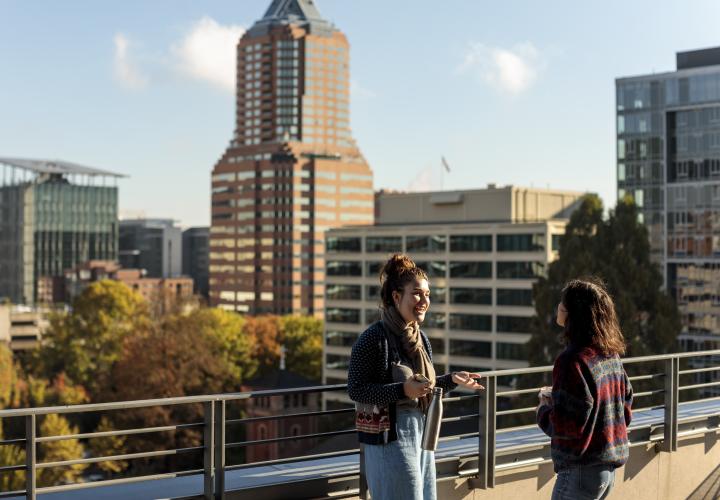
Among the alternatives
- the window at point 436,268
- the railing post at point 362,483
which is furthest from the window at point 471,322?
the railing post at point 362,483

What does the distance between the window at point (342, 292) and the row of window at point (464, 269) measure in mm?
1150

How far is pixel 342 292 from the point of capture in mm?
87875

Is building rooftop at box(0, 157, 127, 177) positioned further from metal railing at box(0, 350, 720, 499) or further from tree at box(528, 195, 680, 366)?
metal railing at box(0, 350, 720, 499)

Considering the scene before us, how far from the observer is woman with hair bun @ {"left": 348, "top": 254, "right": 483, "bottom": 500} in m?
4.75

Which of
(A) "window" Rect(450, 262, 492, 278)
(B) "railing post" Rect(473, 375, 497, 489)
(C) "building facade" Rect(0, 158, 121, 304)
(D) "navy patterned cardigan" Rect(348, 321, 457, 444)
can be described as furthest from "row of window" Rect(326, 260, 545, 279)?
(C) "building facade" Rect(0, 158, 121, 304)

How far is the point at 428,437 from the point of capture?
487cm

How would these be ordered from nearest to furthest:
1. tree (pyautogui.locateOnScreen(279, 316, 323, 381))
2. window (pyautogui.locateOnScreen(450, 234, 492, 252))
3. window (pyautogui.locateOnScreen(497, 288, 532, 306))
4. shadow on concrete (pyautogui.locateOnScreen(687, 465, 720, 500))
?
shadow on concrete (pyautogui.locateOnScreen(687, 465, 720, 500))
window (pyautogui.locateOnScreen(497, 288, 532, 306))
window (pyautogui.locateOnScreen(450, 234, 492, 252))
tree (pyautogui.locateOnScreen(279, 316, 323, 381))

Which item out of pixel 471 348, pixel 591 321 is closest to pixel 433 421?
pixel 591 321

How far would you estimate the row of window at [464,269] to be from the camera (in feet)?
246

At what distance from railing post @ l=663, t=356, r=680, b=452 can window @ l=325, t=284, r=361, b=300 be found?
78268 mm

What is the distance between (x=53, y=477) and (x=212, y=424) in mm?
43532

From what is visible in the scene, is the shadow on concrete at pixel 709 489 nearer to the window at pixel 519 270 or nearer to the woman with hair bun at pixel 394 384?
the woman with hair bun at pixel 394 384

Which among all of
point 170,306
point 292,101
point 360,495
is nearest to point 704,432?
point 360,495

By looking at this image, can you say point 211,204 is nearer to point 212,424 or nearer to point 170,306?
point 170,306
